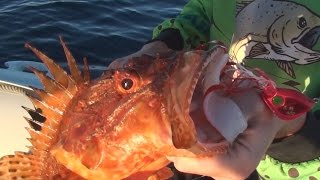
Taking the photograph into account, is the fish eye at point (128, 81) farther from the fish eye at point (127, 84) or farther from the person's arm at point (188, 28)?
the person's arm at point (188, 28)

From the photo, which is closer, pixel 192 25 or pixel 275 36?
pixel 275 36

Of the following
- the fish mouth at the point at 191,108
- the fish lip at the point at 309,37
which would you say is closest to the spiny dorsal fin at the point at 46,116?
the fish mouth at the point at 191,108

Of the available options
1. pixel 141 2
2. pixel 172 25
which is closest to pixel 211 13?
pixel 172 25

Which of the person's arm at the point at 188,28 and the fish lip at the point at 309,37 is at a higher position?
the person's arm at the point at 188,28

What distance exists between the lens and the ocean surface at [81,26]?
5.98 meters

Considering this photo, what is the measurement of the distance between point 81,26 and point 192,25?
3.84m

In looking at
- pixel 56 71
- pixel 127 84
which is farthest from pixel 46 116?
pixel 127 84

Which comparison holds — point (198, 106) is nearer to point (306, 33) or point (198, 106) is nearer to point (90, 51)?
point (306, 33)

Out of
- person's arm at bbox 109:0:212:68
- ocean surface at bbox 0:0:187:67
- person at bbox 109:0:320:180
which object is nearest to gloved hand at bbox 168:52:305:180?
person at bbox 109:0:320:180

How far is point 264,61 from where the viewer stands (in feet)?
9.05

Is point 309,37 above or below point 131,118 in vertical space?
above

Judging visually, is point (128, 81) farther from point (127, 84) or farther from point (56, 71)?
point (56, 71)

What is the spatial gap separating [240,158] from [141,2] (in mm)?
6664

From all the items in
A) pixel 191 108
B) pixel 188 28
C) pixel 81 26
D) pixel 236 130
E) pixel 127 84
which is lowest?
pixel 236 130
